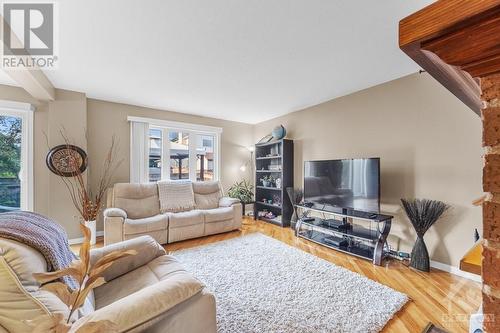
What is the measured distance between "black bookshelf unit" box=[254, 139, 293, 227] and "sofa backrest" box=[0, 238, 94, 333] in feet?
12.3

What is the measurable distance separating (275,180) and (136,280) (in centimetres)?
354

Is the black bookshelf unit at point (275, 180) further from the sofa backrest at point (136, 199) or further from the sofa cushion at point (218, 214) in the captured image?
the sofa backrest at point (136, 199)

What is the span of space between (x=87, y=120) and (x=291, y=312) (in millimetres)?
4047

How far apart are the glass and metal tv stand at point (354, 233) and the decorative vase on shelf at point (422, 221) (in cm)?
28

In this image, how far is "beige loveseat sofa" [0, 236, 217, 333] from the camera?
0.74 metres

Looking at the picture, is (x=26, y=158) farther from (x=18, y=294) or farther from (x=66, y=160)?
(x=18, y=294)

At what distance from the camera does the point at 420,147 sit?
266 cm

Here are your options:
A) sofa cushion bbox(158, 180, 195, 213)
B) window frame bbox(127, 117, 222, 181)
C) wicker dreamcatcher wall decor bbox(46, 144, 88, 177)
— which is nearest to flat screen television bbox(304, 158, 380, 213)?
sofa cushion bbox(158, 180, 195, 213)

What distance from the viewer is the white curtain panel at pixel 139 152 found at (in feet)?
13.0

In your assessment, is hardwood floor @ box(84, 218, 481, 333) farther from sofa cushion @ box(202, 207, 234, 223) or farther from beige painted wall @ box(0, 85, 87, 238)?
beige painted wall @ box(0, 85, 87, 238)

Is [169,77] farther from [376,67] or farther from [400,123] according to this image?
[400,123]

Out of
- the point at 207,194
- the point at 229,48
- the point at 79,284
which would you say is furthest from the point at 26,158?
the point at 79,284

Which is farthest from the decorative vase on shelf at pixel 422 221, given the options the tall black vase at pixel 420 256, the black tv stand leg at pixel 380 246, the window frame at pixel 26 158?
the window frame at pixel 26 158

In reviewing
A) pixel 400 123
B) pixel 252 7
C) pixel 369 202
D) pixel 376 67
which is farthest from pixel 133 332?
pixel 400 123
